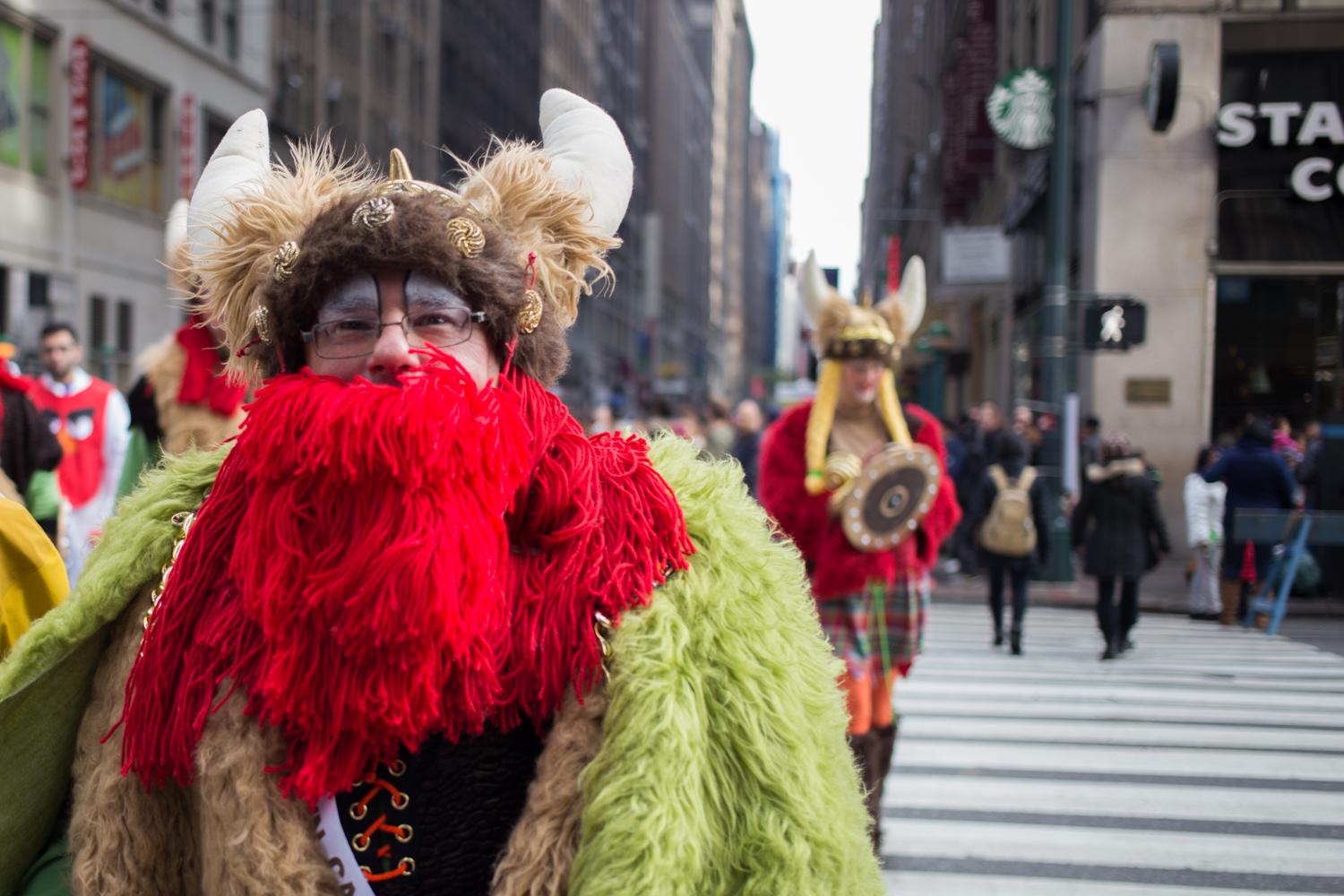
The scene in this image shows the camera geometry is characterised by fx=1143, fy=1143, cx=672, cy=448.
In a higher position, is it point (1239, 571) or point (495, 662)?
point (495, 662)

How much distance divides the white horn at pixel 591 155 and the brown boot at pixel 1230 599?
10388mm

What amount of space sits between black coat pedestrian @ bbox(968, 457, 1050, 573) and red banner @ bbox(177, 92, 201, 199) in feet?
67.6

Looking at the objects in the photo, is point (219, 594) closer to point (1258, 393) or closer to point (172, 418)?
point (172, 418)

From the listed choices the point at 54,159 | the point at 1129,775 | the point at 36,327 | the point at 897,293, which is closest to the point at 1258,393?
the point at 1129,775

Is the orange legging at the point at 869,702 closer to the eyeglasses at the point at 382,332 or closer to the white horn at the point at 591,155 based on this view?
the white horn at the point at 591,155

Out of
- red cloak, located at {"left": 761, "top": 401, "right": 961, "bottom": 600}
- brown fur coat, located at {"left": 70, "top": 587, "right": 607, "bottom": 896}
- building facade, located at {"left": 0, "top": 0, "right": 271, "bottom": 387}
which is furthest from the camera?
building facade, located at {"left": 0, "top": 0, "right": 271, "bottom": 387}

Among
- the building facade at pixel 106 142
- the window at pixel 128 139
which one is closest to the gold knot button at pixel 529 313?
the building facade at pixel 106 142

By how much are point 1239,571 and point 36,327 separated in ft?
45.3

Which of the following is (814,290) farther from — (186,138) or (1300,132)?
(186,138)

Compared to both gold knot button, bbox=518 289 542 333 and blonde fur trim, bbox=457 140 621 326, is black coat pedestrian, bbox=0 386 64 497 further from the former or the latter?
gold knot button, bbox=518 289 542 333

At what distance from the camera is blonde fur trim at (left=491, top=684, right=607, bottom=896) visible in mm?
1630

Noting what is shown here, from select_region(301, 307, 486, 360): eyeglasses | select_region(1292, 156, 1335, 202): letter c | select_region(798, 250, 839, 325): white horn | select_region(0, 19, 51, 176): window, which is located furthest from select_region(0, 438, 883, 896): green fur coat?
select_region(0, 19, 51, 176): window

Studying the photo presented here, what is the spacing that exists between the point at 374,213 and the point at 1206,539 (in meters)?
10.7

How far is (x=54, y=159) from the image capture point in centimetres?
2109
